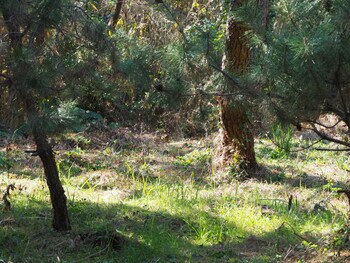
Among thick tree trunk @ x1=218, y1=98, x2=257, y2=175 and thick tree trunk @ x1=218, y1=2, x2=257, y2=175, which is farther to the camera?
thick tree trunk @ x1=218, y1=98, x2=257, y2=175

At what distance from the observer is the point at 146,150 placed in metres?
10.0

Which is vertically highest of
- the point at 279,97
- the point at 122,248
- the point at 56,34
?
the point at 56,34

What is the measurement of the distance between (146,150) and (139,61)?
5100 mm

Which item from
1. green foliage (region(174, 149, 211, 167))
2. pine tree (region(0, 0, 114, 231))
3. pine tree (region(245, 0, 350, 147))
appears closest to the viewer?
pine tree (region(245, 0, 350, 147))

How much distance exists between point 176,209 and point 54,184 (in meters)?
1.72

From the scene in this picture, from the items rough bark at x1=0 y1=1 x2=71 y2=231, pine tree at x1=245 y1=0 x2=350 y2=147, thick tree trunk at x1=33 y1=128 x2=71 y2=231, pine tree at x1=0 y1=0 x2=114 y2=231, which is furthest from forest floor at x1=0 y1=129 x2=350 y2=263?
pine tree at x1=245 y1=0 x2=350 y2=147

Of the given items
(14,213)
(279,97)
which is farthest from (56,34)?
(14,213)

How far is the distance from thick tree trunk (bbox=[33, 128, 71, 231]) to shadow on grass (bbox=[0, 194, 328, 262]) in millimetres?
108

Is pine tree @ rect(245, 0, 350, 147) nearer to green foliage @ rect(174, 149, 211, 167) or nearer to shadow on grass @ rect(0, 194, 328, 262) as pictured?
shadow on grass @ rect(0, 194, 328, 262)

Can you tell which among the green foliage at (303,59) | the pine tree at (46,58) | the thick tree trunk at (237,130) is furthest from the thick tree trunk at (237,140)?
the pine tree at (46,58)

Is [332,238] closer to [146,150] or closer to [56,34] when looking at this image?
[56,34]

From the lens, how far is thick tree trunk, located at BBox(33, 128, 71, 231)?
5.00 meters

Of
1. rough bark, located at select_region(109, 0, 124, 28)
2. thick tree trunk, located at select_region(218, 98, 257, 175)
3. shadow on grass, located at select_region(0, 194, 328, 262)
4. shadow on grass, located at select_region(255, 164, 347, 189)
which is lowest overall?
shadow on grass, located at select_region(0, 194, 328, 262)

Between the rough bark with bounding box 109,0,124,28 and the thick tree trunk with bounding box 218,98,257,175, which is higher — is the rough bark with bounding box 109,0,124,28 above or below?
above
